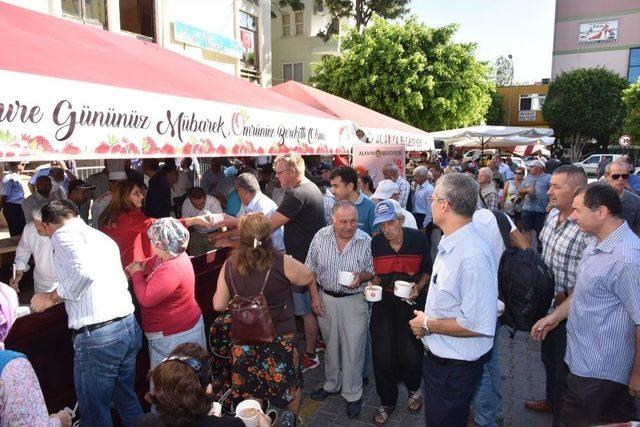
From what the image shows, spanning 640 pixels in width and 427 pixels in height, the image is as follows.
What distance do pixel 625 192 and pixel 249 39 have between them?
18.3 metres

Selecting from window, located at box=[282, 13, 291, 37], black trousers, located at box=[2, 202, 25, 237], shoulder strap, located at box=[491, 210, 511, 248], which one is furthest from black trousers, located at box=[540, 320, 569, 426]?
window, located at box=[282, 13, 291, 37]

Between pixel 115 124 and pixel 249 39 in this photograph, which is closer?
pixel 115 124

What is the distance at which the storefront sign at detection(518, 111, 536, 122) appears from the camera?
145ft

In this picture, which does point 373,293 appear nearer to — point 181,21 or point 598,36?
point 181,21

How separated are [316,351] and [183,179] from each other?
16.5 ft

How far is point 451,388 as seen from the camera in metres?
2.64

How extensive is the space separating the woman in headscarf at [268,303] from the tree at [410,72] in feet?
59.8

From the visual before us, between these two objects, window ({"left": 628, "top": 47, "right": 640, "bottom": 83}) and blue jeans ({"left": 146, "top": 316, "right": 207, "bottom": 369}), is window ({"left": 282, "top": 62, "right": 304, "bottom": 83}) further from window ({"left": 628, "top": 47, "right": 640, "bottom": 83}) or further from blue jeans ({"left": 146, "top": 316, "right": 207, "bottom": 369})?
window ({"left": 628, "top": 47, "right": 640, "bottom": 83})

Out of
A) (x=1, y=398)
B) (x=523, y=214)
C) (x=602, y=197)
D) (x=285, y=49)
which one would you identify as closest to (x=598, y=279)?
(x=602, y=197)

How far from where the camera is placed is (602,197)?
266cm

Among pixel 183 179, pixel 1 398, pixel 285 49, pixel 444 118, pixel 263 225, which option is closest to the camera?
pixel 1 398

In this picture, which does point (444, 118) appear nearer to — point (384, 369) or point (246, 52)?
point (246, 52)

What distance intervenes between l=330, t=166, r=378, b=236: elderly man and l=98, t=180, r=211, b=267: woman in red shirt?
2.06 meters

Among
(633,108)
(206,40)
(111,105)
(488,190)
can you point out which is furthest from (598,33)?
(111,105)
